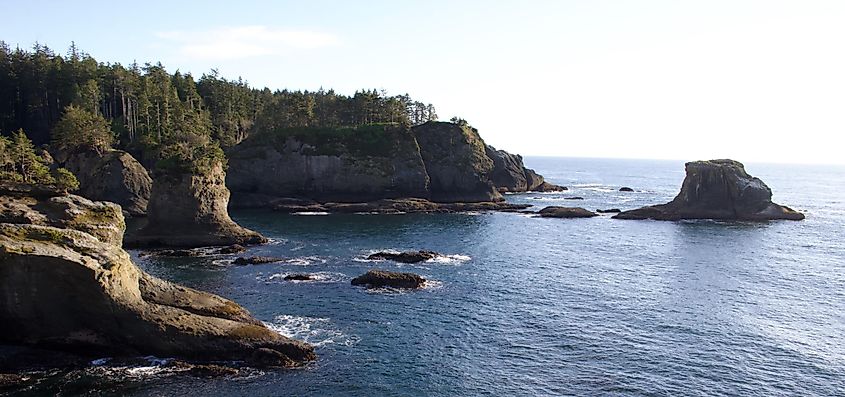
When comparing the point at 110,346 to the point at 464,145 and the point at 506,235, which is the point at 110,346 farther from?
Result: the point at 464,145

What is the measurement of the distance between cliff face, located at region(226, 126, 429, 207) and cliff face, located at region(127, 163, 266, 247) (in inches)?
1710

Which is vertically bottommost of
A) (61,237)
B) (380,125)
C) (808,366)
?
(808,366)

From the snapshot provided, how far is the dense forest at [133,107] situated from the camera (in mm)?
105750

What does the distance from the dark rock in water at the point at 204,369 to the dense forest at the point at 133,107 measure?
62.8m

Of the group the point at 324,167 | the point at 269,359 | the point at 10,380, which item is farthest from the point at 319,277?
the point at 324,167

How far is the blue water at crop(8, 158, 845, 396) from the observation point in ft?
115

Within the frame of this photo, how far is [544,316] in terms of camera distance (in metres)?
48.5

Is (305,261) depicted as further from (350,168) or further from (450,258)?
(350,168)

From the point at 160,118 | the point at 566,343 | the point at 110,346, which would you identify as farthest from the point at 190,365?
the point at 160,118

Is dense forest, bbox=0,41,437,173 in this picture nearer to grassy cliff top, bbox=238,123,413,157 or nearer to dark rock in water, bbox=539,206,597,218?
grassy cliff top, bbox=238,123,413,157

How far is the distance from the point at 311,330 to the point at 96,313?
14.3 metres

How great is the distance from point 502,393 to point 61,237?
29056 mm

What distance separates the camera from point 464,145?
138m

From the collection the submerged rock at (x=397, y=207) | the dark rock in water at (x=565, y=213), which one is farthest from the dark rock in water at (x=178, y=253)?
the dark rock in water at (x=565, y=213)
